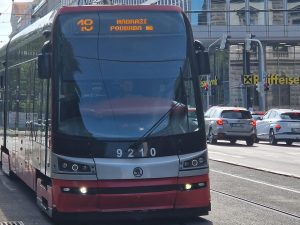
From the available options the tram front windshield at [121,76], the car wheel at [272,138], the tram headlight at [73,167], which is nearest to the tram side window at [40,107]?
the tram front windshield at [121,76]

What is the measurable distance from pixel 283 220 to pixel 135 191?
2305 mm

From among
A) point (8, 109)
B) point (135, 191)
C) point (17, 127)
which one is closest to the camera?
point (135, 191)

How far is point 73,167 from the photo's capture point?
9031 millimetres

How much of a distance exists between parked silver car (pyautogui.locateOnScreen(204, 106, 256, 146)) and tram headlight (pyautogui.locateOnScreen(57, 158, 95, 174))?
2355cm

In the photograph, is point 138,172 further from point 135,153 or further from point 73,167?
point 73,167

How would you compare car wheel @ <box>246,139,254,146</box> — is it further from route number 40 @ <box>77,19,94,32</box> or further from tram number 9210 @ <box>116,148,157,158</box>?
tram number 9210 @ <box>116,148,157,158</box>

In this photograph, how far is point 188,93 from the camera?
9.56 metres

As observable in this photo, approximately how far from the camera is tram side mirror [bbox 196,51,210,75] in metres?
9.75

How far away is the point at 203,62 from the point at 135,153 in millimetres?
1616

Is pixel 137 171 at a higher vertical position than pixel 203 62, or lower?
lower

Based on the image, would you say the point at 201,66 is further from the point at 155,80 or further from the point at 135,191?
the point at 135,191

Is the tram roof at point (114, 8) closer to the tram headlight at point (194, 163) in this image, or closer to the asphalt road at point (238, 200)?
the tram headlight at point (194, 163)

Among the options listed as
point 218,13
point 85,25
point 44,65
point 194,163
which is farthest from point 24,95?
point 218,13

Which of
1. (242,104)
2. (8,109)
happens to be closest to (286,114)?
(8,109)
